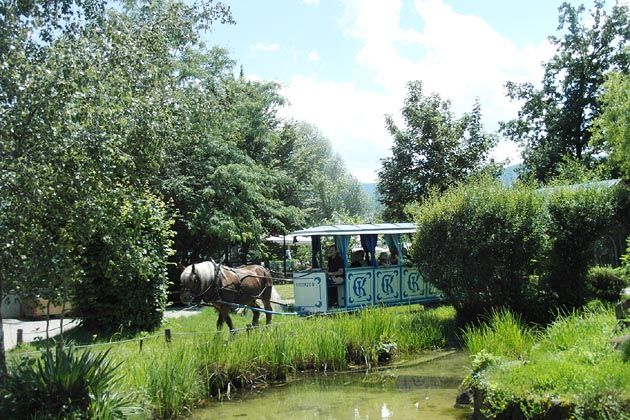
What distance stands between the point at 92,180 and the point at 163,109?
2102 millimetres

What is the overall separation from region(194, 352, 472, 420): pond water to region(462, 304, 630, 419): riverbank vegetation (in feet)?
2.68

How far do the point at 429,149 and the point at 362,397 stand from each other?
1941 centimetres

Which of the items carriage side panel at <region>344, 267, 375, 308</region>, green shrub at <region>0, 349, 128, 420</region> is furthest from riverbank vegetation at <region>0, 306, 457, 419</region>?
carriage side panel at <region>344, 267, 375, 308</region>

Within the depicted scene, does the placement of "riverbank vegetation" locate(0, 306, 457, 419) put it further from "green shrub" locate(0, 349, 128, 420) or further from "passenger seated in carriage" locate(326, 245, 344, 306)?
"passenger seated in carriage" locate(326, 245, 344, 306)

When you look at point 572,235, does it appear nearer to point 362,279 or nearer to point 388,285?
point 388,285

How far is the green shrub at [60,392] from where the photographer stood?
6.85 m

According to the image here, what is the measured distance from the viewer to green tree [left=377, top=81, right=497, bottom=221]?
27578mm

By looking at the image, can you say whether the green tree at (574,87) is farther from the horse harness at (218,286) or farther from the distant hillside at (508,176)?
the horse harness at (218,286)

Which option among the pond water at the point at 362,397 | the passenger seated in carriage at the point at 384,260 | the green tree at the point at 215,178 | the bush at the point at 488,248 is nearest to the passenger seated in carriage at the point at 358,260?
the passenger seated in carriage at the point at 384,260

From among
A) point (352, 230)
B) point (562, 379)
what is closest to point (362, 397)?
point (562, 379)

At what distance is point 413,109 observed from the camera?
28375mm

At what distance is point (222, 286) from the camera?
1354 cm

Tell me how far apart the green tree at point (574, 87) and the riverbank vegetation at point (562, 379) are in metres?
28.7

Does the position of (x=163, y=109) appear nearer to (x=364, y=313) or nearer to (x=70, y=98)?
(x=70, y=98)
